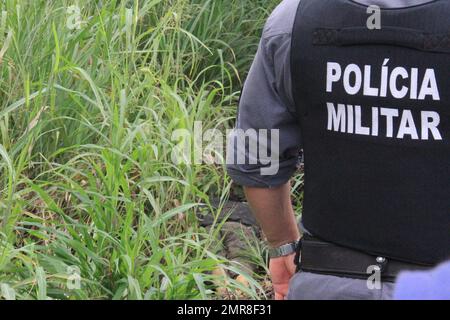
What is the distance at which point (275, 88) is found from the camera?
2.65 m

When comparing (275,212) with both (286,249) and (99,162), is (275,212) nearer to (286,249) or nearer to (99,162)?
(286,249)

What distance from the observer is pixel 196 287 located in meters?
3.29

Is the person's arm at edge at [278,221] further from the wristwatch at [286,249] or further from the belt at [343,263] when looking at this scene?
the belt at [343,263]

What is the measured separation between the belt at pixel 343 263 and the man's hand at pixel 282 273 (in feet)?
0.62

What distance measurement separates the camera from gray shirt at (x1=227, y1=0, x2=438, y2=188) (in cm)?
260

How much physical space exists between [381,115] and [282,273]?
2.09ft

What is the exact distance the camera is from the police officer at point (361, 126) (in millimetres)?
2463

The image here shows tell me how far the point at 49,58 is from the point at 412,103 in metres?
2.14

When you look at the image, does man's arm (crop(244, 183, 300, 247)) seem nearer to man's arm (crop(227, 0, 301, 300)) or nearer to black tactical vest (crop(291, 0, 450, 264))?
man's arm (crop(227, 0, 301, 300))

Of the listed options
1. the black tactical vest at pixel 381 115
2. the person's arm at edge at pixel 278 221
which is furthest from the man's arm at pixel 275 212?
the black tactical vest at pixel 381 115

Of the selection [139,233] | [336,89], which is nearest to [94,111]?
[139,233]

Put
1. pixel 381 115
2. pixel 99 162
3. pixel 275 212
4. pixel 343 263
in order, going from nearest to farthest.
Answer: pixel 381 115
pixel 343 263
pixel 275 212
pixel 99 162

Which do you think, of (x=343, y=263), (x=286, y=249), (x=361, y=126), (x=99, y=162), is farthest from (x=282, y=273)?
(x=99, y=162)

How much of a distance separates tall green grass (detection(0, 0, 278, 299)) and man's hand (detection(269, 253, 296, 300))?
0.75 feet
